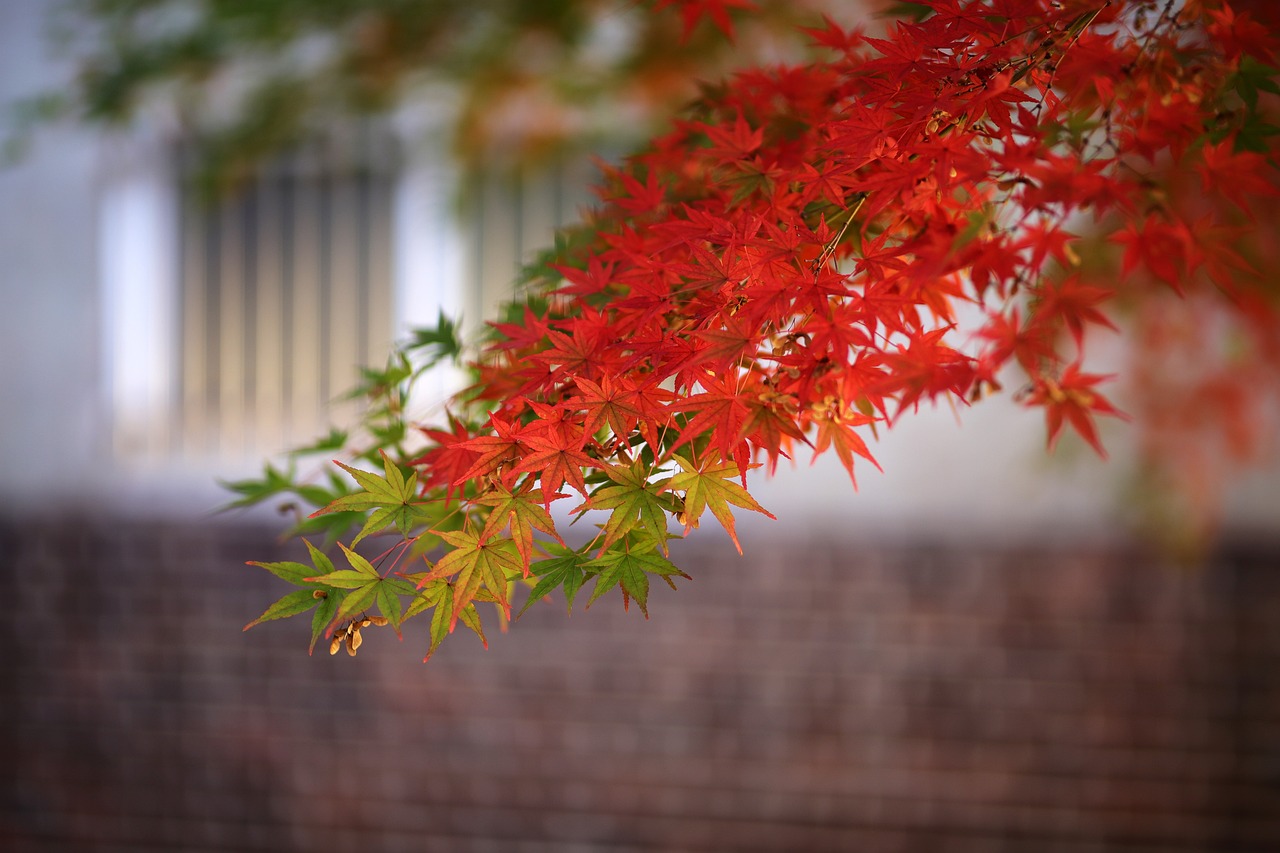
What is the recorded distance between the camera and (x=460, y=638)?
2832mm

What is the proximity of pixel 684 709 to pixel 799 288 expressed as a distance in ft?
7.17

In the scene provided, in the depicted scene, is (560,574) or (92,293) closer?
(560,574)

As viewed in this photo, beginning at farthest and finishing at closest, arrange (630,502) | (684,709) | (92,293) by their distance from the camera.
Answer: (92,293)
(684,709)
(630,502)

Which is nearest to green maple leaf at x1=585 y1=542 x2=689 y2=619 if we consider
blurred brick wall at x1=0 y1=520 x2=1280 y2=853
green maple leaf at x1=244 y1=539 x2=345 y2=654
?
green maple leaf at x1=244 y1=539 x2=345 y2=654

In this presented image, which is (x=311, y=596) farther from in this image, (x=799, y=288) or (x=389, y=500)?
(x=799, y=288)

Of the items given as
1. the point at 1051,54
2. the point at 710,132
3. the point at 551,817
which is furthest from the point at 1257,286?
the point at 551,817

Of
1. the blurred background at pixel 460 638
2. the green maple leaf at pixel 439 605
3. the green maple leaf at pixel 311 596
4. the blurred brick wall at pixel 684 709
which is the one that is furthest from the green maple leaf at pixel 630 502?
the blurred brick wall at pixel 684 709

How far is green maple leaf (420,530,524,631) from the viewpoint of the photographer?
0.81m

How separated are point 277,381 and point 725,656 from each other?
1591 mm

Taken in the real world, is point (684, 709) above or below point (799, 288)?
below

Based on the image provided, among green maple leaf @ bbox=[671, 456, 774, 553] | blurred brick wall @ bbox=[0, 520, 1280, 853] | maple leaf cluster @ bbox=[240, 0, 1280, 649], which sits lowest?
blurred brick wall @ bbox=[0, 520, 1280, 853]

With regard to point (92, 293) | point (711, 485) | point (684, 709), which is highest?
point (92, 293)

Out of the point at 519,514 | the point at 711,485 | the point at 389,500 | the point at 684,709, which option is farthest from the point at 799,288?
the point at 684,709

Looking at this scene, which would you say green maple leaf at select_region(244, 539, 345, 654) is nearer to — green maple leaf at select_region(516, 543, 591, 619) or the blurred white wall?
green maple leaf at select_region(516, 543, 591, 619)
